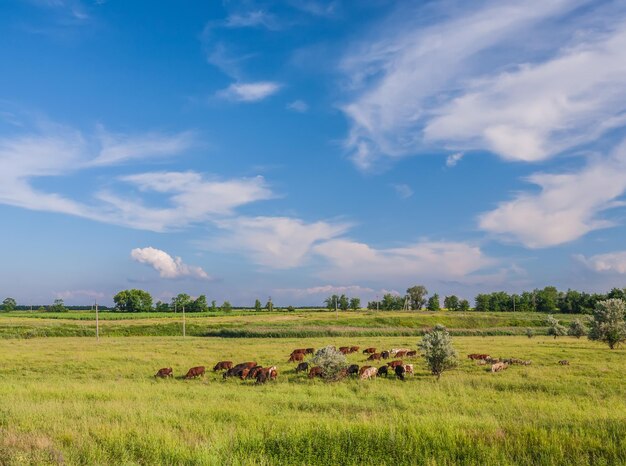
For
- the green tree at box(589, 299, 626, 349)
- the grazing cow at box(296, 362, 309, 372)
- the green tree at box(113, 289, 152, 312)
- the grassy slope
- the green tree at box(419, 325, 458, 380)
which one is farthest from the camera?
the green tree at box(113, 289, 152, 312)

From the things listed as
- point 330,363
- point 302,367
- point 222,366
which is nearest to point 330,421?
point 330,363

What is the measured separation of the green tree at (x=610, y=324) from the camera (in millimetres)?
39375

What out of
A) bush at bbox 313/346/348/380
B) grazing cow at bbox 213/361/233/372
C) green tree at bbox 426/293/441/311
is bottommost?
green tree at bbox 426/293/441/311

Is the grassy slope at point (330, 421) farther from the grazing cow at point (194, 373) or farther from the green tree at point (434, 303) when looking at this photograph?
the green tree at point (434, 303)

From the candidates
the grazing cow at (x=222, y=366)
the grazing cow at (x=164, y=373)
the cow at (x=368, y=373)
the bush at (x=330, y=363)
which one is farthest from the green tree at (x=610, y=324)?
the grazing cow at (x=164, y=373)

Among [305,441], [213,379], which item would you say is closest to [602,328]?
[213,379]

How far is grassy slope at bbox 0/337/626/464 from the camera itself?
942 cm

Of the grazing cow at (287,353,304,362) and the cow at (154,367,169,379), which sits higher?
the cow at (154,367,169,379)

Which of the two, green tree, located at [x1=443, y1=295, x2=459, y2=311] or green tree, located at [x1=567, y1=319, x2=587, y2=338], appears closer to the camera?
green tree, located at [x1=567, y1=319, x2=587, y2=338]

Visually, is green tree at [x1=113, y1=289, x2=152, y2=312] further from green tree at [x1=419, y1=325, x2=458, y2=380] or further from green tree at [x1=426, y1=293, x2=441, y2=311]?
green tree at [x1=419, y1=325, x2=458, y2=380]

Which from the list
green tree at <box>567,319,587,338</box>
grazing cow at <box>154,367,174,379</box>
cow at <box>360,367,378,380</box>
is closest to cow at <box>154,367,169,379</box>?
grazing cow at <box>154,367,174,379</box>

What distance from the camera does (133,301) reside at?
170 metres

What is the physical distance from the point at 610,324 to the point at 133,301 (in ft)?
530

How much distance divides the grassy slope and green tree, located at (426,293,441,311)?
166m
